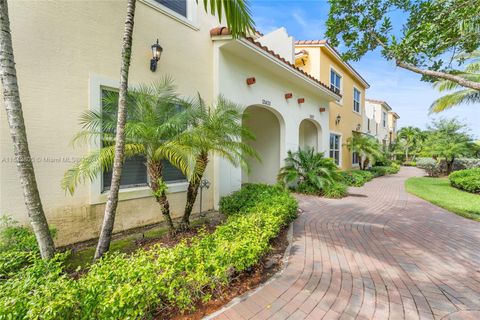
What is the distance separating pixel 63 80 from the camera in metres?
4.50

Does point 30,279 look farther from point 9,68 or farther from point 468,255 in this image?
point 468,255

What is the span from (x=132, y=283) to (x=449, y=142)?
24.5 meters

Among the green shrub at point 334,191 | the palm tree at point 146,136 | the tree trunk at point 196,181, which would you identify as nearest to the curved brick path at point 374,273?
the tree trunk at point 196,181

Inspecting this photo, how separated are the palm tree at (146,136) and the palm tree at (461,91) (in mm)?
13501

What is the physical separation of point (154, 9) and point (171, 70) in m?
1.54

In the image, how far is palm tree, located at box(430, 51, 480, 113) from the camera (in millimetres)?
11617

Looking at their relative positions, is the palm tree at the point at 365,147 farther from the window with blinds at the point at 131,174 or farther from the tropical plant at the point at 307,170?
the window with blinds at the point at 131,174

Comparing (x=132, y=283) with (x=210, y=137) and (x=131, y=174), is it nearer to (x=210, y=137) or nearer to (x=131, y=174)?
(x=210, y=137)

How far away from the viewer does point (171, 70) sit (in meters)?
6.34

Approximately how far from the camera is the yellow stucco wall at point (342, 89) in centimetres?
1376

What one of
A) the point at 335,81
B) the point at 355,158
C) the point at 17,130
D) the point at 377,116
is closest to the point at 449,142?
the point at 355,158

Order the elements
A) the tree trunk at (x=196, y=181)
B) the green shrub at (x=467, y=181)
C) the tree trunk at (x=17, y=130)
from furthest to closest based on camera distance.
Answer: the green shrub at (x=467, y=181) → the tree trunk at (x=196, y=181) → the tree trunk at (x=17, y=130)

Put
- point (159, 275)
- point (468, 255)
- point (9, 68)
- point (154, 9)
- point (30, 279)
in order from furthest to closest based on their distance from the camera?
point (154, 9) → point (468, 255) → point (9, 68) → point (159, 275) → point (30, 279)

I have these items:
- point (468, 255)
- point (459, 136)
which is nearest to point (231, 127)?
point (468, 255)
